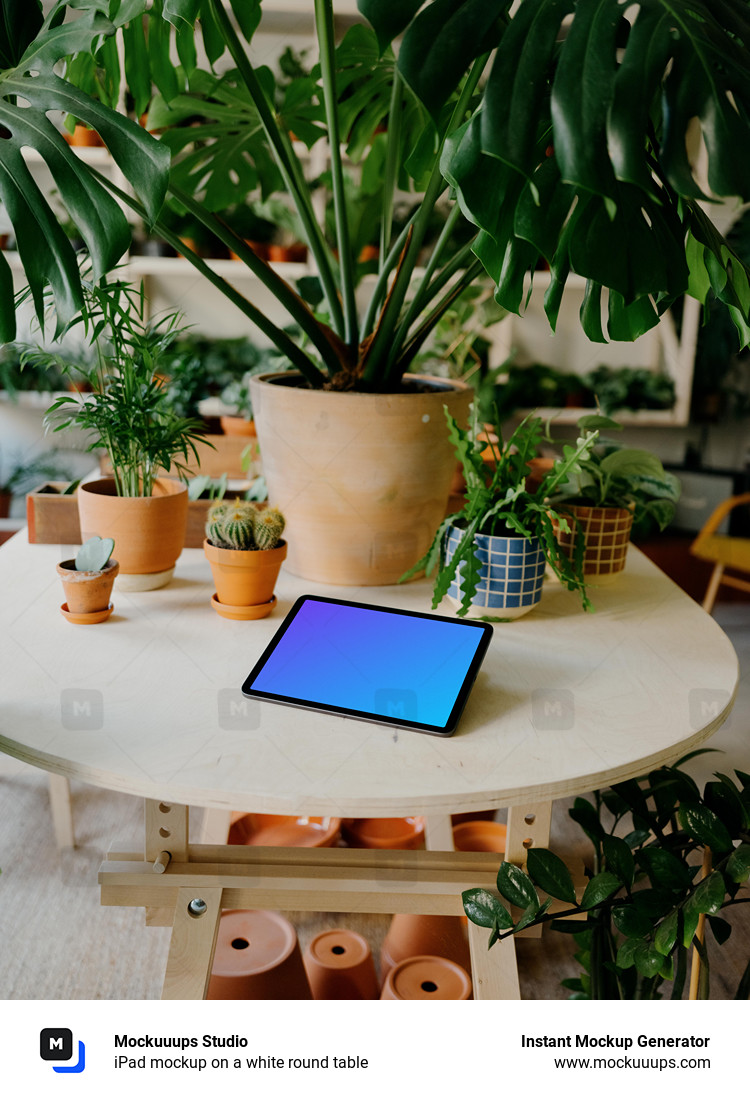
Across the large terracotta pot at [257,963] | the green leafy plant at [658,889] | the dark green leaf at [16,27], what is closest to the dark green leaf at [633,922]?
the green leafy plant at [658,889]

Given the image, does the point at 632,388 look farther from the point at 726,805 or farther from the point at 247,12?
the point at 726,805

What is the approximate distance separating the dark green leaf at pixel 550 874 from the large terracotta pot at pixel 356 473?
1.41 ft

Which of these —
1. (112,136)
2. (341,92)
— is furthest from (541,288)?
(112,136)

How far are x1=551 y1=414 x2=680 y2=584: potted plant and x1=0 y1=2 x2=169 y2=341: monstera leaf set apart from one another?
25.0 inches

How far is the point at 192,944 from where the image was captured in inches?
30.6

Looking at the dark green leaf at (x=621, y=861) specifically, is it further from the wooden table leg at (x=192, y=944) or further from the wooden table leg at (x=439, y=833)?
the wooden table leg at (x=439, y=833)

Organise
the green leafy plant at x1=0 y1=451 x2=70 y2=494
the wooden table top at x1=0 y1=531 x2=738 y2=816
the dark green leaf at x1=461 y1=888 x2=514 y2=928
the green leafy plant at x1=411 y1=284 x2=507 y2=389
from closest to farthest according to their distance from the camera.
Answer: the wooden table top at x1=0 y1=531 x2=738 y2=816
the dark green leaf at x1=461 y1=888 x2=514 y2=928
the green leafy plant at x1=411 y1=284 x2=507 y2=389
the green leafy plant at x1=0 y1=451 x2=70 y2=494

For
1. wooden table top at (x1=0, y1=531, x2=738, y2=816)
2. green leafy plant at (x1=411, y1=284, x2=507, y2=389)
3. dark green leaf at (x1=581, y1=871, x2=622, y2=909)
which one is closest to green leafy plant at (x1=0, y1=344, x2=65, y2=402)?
green leafy plant at (x1=411, y1=284, x2=507, y2=389)

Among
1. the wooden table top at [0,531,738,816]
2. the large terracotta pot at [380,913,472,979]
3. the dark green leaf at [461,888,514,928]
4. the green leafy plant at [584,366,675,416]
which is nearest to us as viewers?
the wooden table top at [0,531,738,816]

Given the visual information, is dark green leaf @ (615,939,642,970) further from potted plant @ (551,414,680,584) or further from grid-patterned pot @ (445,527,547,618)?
potted plant @ (551,414,680,584)

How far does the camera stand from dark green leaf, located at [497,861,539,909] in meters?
0.77

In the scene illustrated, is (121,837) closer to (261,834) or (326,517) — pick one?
(261,834)

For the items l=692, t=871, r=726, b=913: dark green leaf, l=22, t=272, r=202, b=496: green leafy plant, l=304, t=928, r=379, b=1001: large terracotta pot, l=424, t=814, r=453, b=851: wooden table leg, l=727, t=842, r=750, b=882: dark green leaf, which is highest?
l=22, t=272, r=202, b=496: green leafy plant

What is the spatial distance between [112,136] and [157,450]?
409 mm
